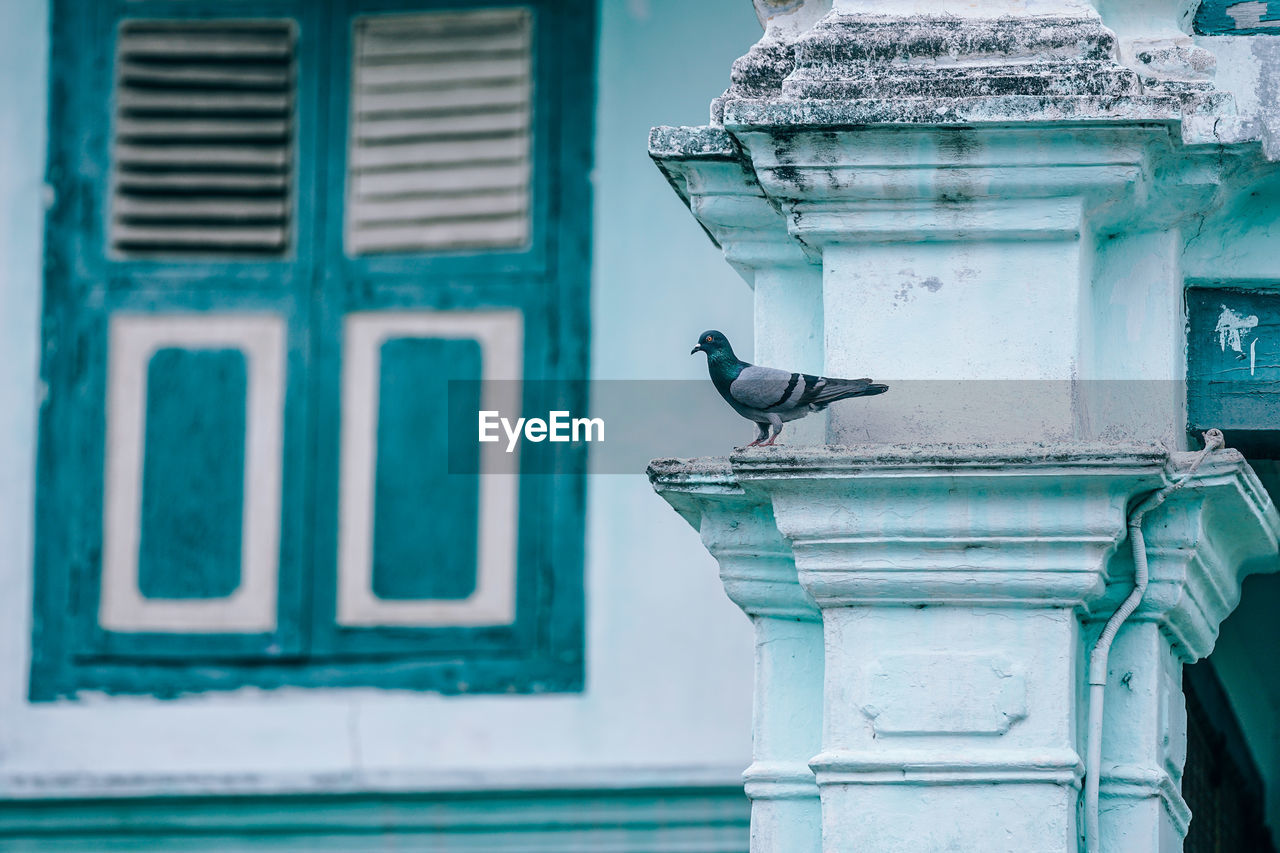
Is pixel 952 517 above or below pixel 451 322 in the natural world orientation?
below

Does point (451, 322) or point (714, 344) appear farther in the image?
point (451, 322)

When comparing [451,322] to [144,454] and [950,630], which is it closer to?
[144,454]

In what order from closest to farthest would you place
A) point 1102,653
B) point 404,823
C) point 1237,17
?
point 1102,653 → point 1237,17 → point 404,823

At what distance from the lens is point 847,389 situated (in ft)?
11.8

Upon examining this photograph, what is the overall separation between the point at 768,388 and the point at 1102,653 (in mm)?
787

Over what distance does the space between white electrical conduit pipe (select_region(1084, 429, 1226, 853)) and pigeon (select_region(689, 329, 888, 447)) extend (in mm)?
524

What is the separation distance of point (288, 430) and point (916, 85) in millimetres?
3428

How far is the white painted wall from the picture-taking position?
6.30 meters

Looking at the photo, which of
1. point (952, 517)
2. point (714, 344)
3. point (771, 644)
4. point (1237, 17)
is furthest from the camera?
point (714, 344)

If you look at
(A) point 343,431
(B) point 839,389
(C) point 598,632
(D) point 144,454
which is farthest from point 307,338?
(B) point 839,389

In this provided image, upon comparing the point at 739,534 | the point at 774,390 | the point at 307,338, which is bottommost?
the point at 739,534

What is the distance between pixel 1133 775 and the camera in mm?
3549

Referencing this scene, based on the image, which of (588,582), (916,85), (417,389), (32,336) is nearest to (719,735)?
(588,582)

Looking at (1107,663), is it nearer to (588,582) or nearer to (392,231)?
(588,582)
